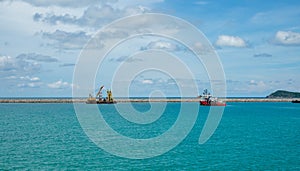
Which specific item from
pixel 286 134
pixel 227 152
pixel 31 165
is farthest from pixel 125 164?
pixel 286 134

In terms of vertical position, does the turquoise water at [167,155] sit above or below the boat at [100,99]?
below

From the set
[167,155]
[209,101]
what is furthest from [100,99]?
[167,155]

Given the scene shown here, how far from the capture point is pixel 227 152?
43062 millimetres

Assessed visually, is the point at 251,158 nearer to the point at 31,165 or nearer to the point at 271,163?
the point at 271,163

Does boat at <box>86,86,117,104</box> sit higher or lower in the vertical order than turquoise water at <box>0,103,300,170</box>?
higher

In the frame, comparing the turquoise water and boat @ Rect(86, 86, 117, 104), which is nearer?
the turquoise water

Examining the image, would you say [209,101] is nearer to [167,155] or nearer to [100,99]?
[100,99]

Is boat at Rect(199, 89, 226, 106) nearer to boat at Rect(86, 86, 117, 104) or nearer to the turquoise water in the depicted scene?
boat at Rect(86, 86, 117, 104)

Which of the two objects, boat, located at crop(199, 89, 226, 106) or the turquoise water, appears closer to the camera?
the turquoise water

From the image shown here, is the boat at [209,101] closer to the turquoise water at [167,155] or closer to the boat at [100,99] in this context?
the boat at [100,99]

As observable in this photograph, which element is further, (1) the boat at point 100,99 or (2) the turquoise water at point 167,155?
(1) the boat at point 100,99

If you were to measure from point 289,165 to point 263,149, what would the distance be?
9382 millimetres

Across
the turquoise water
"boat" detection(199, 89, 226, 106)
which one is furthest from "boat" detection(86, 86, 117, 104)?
the turquoise water

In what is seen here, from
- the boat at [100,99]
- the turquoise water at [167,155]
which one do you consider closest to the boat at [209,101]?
the boat at [100,99]
